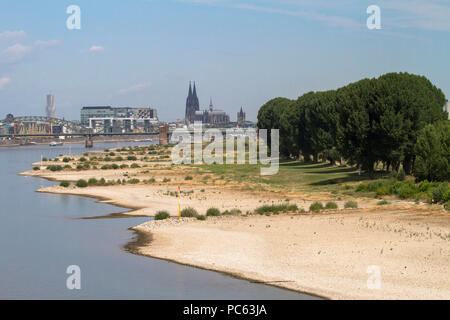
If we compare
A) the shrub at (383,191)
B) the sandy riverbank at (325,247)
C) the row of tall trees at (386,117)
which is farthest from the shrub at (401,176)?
the sandy riverbank at (325,247)

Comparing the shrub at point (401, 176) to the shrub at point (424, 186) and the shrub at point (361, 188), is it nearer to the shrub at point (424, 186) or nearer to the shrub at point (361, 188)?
the shrub at point (361, 188)

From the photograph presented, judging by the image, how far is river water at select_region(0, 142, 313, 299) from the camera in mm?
24391

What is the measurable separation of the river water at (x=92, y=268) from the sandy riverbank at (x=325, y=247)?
3.65ft

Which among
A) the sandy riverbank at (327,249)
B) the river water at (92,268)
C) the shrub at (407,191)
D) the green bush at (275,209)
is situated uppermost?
the shrub at (407,191)

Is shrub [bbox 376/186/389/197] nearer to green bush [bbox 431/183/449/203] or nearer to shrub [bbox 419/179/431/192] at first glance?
shrub [bbox 419/179/431/192]

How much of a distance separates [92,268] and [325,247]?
9.98 metres

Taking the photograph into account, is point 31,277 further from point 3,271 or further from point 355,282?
point 355,282

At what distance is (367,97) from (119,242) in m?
36.0

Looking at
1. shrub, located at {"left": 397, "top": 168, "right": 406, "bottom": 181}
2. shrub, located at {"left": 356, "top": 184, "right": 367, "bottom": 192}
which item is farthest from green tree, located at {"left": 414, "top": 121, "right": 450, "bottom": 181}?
shrub, located at {"left": 397, "top": 168, "right": 406, "bottom": 181}

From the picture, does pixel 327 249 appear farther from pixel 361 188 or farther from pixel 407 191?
pixel 361 188

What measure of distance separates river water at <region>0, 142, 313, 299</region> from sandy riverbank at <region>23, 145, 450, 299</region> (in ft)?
3.65

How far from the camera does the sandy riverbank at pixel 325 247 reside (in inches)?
957

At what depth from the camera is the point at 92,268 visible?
1135 inches
